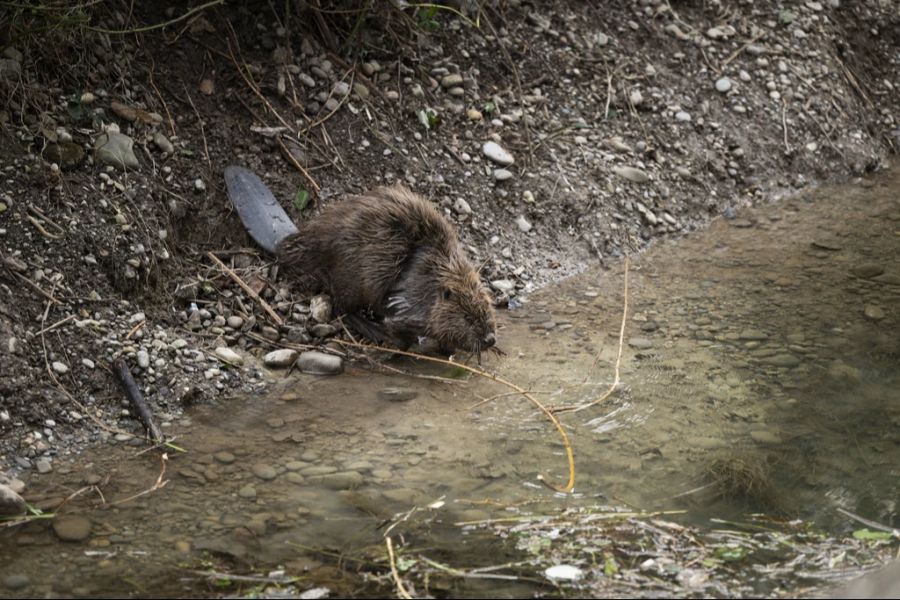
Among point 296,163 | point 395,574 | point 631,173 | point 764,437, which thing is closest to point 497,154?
point 631,173

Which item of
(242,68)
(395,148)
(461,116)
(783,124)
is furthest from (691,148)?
(242,68)

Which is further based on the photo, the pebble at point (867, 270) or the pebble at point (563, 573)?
the pebble at point (867, 270)

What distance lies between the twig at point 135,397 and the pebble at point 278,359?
55cm

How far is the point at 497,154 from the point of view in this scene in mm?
5707

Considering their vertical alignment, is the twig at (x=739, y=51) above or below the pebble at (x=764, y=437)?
above

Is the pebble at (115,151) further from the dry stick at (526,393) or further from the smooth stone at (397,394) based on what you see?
the smooth stone at (397,394)

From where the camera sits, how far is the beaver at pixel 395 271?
4.52 meters

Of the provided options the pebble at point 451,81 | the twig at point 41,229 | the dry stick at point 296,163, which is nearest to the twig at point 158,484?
the twig at point 41,229

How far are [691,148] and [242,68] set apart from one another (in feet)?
8.40

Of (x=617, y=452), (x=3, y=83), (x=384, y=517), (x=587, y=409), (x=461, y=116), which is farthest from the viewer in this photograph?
(x=461, y=116)

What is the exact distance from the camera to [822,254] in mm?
5676

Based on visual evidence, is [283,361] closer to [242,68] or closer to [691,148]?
[242,68]

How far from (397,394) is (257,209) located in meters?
1.17

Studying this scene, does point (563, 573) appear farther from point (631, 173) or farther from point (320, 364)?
point (631, 173)
